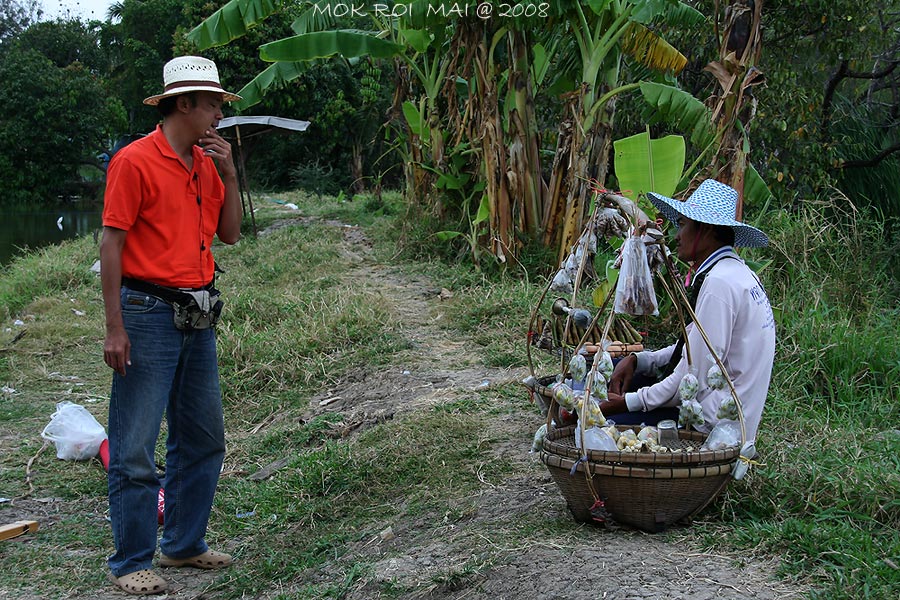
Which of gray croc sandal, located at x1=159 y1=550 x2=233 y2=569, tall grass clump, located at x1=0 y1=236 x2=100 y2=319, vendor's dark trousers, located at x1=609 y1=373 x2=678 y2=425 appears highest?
vendor's dark trousers, located at x1=609 y1=373 x2=678 y2=425

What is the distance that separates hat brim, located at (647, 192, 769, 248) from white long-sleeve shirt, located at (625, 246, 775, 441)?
120 millimetres

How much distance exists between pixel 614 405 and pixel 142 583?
2.06 metres

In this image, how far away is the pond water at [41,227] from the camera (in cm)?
2311

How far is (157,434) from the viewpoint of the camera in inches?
139

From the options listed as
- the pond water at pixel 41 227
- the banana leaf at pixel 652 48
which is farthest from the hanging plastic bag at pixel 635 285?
the pond water at pixel 41 227

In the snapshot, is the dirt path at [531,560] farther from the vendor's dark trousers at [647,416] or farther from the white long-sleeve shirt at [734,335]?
the white long-sleeve shirt at [734,335]

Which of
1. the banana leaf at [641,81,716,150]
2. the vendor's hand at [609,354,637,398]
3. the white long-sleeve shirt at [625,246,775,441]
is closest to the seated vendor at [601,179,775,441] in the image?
the white long-sleeve shirt at [625,246,775,441]

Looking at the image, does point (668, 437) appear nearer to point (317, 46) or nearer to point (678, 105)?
point (678, 105)

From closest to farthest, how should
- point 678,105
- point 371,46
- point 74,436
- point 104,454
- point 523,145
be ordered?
point 104,454 < point 74,436 < point 678,105 < point 523,145 < point 371,46

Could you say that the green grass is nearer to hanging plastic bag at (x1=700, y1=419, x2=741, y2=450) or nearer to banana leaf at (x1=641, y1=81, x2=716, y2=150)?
hanging plastic bag at (x1=700, y1=419, x2=741, y2=450)

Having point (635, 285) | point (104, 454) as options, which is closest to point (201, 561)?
point (104, 454)

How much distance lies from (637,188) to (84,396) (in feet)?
14.7

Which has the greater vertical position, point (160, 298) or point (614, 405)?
point (160, 298)

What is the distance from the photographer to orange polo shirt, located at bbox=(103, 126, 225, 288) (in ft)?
11.1
